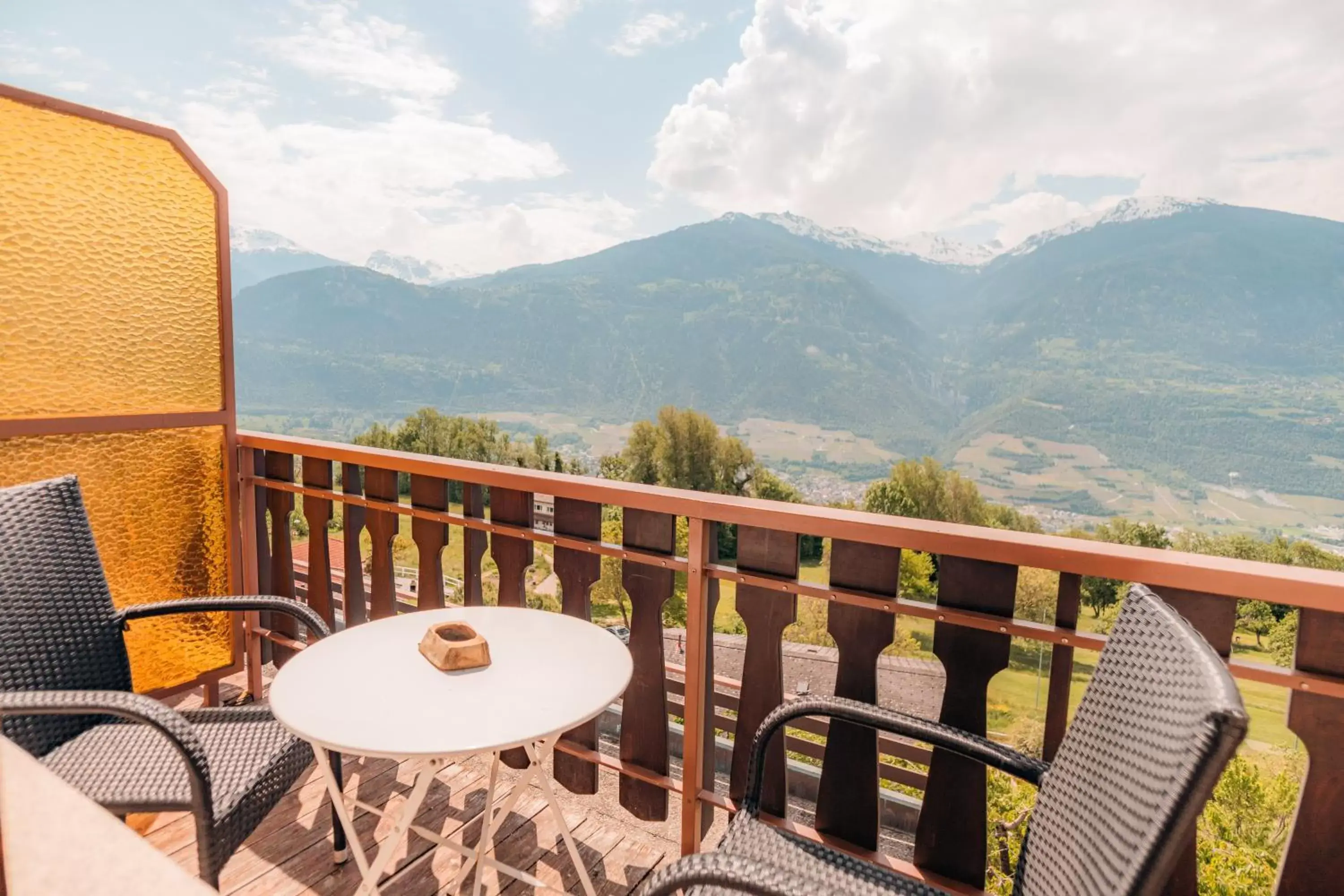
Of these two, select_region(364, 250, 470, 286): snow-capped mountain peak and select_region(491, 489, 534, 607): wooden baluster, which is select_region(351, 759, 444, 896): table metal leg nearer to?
select_region(491, 489, 534, 607): wooden baluster

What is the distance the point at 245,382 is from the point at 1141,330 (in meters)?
84.2

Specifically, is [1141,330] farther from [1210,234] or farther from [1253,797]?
[1253,797]

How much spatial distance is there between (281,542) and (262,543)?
0.12 metres

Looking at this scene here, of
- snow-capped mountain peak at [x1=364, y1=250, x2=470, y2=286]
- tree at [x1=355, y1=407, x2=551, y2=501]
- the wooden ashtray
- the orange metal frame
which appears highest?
snow-capped mountain peak at [x1=364, y1=250, x2=470, y2=286]

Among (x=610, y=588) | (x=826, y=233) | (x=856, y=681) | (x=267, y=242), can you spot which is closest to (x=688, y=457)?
(x=610, y=588)

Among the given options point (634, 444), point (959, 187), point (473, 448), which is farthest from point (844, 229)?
point (473, 448)

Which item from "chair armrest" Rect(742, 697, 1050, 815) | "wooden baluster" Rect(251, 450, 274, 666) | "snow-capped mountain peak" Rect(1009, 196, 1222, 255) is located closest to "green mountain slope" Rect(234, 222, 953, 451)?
"snow-capped mountain peak" Rect(1009, 196, 1222, 255)

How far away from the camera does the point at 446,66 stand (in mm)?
52719

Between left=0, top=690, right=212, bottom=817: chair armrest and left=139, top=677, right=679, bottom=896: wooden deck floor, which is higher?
left=0, top=690, right=212, bottom=817: chair armrest

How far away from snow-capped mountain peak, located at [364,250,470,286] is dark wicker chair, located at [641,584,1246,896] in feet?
322

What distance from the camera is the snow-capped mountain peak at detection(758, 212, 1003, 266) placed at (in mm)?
102688

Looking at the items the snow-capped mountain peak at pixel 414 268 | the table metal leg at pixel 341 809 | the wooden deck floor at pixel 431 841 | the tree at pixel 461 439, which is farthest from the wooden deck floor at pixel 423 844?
the snow-capped mountain peak at pixel 414 268

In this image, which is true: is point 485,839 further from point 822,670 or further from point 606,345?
point 606,345

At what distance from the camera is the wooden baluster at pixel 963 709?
1.36 metres
